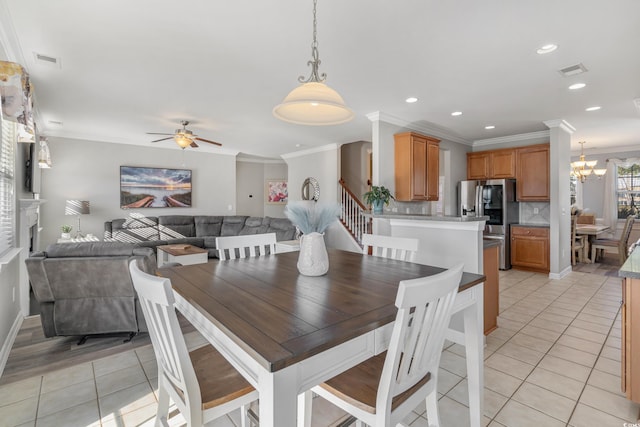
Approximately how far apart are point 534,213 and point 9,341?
7627mm

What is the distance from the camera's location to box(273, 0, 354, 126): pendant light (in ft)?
5.27

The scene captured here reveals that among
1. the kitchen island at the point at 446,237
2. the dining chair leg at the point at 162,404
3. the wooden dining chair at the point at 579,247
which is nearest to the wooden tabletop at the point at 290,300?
the dining chair leg at the point at 162,404

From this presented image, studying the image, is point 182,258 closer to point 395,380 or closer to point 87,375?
point 87,375

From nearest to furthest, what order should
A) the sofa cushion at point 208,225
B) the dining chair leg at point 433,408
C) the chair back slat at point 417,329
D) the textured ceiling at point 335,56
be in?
the chair back slat at point 417,329 → the dining chair leg at point 433,408 → the textured ceiling at point 335,56 → the sofa cushion at point 208,225

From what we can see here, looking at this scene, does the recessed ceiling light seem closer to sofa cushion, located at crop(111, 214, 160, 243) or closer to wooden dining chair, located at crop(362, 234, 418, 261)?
wooden dining chair, located at crop(362, 234, 418, 261)

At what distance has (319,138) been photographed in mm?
5961

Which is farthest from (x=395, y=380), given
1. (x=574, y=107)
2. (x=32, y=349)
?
(x=574, y=107)

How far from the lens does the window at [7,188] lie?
252 centimetres

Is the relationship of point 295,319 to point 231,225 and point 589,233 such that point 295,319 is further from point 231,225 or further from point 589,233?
point 589,233

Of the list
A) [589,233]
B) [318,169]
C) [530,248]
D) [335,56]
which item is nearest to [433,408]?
[335,56]

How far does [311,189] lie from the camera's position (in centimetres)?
718

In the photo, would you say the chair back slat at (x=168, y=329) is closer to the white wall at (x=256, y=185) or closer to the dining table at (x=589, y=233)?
the dining table at (x=589, y=233)

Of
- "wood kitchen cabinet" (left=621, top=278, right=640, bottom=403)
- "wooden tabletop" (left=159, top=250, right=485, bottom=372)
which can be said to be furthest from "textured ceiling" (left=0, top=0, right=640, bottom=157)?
"wood kitchen cabinet" (left=621, top=278, right=640, bottom=403)

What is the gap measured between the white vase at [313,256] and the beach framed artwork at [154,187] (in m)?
5.91
